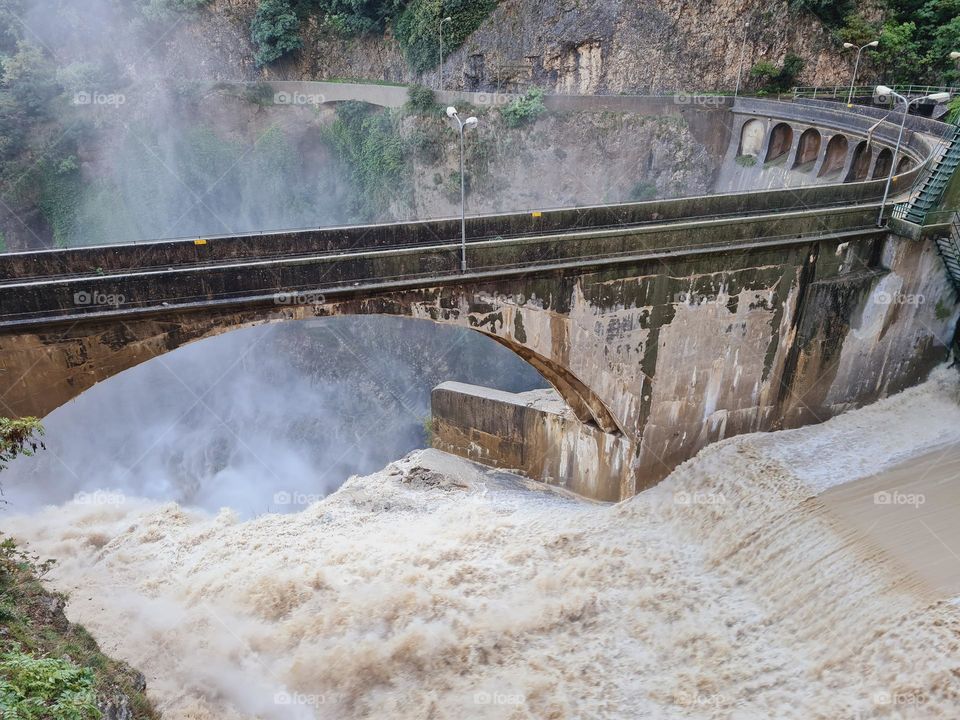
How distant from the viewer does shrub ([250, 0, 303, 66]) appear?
35.5m

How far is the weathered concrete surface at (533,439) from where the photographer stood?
1479cm

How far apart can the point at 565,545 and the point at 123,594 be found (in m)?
8.00

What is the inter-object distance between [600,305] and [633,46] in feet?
69.9

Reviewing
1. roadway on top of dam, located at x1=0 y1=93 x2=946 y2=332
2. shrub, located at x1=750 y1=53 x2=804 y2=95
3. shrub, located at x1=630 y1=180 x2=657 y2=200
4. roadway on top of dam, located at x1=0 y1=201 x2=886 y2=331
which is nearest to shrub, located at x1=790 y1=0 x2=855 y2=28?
shrub, located at x1=750 y1=53 x2=804 y2=95

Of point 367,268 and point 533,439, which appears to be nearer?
point 367,268

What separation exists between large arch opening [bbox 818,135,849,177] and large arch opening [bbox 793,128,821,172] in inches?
30.8

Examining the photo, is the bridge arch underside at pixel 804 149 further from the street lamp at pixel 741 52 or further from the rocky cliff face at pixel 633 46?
the rocky cliff face at pixel 633 46

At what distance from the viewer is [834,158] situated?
23844 millimetres

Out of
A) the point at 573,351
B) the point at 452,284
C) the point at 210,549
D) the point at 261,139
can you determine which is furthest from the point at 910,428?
the point at 261,139

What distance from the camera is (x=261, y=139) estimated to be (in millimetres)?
35094

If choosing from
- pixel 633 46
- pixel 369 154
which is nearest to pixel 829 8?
pixel 633 46

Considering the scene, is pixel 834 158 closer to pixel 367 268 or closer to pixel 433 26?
pixel 433 26

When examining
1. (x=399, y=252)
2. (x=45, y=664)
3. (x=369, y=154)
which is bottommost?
(x=369, y=154)

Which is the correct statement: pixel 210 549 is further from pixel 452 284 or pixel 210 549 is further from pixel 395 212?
pixel 395 212
